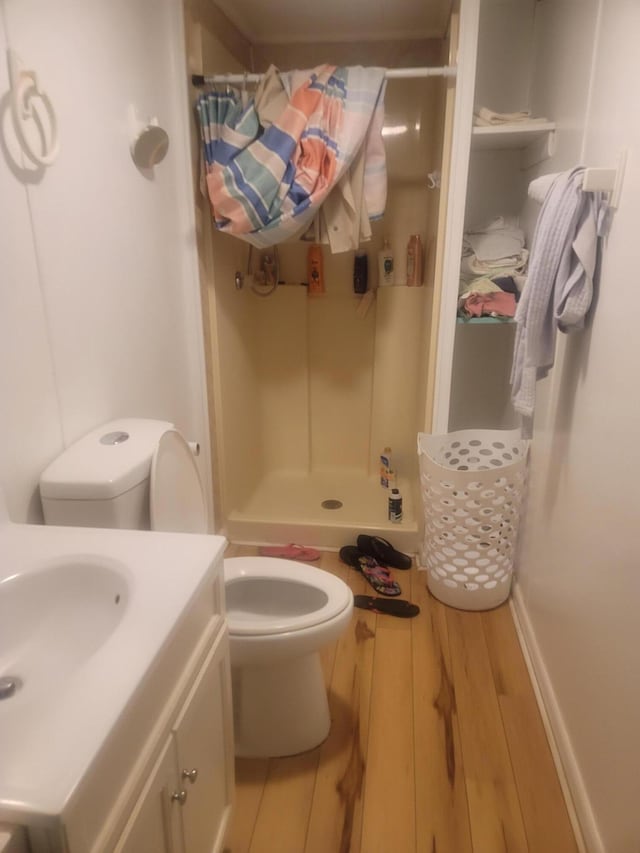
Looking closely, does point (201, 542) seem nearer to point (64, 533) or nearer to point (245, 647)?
point (64, 533)

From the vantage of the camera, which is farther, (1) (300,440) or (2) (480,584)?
(1) (300,440)

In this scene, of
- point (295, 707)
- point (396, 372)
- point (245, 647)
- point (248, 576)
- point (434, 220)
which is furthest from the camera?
point (396, 372)

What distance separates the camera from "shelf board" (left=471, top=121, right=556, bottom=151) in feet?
6.15

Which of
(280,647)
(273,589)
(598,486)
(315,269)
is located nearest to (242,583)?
(273,589)

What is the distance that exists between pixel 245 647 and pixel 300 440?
5.83 feet

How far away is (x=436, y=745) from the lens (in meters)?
1.59

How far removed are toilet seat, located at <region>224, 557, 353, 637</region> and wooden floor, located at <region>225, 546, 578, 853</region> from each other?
0.34 meters

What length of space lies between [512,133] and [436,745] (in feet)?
6.33

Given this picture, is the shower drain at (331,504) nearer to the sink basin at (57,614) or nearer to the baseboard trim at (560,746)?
the baseboard trim at (560,746)

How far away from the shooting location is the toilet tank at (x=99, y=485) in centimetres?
123

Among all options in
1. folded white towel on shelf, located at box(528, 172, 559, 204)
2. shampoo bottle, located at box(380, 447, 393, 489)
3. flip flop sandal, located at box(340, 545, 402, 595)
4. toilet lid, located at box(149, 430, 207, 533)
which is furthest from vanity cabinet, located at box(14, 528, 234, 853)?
shampoo bottle, located at box(380, 447, 393, 489)

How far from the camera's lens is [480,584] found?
2.12 meters

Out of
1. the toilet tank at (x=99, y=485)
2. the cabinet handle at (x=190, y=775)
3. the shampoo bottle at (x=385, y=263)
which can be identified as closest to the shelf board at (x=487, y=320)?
the shampoo bottle at (x=385, y=263)

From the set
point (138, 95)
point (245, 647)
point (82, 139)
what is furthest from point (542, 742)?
point (138, 95)
